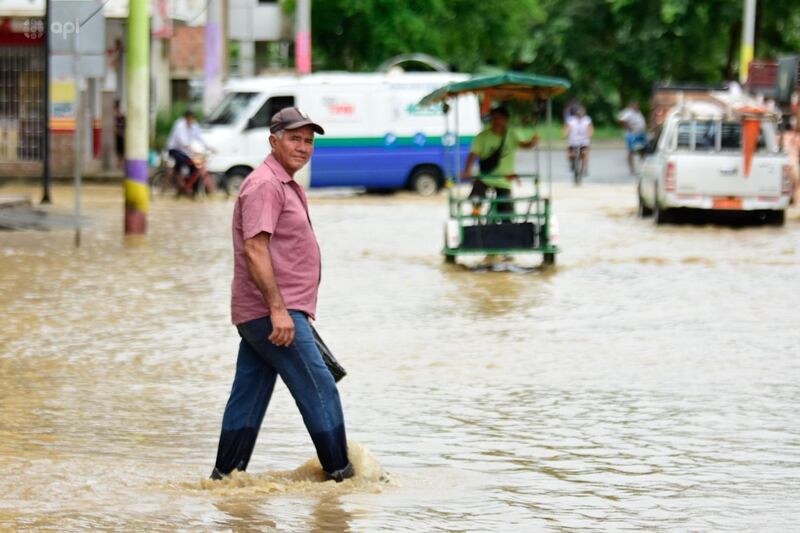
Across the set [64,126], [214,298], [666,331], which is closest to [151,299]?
[214,298]

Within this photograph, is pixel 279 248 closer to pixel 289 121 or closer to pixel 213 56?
pixel 289 121

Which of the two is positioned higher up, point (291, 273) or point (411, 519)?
point (291, 273)

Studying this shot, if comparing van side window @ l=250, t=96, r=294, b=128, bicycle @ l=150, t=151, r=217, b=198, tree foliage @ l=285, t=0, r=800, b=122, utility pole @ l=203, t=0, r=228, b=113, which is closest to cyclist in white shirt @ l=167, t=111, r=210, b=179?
bicycle @ l=150, t=151, r=217, b=198

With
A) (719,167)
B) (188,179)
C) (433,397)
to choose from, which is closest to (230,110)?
(188,179)

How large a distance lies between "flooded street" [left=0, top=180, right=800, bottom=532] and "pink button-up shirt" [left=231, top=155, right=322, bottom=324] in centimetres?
80

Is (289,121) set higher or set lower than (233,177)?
higher

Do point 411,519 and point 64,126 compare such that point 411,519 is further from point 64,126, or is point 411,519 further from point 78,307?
point 64,126

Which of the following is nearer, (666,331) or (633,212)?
(666,331)

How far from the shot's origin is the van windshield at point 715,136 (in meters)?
25.7

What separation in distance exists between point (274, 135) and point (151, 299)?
834 centimetres

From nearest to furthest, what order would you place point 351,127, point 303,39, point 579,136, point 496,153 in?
point 496,153 → point 351,127 → point 303,39 → point 579,136

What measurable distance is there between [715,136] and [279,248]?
62.4 feet

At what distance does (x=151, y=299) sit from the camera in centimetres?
1568

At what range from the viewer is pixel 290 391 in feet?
24.4
